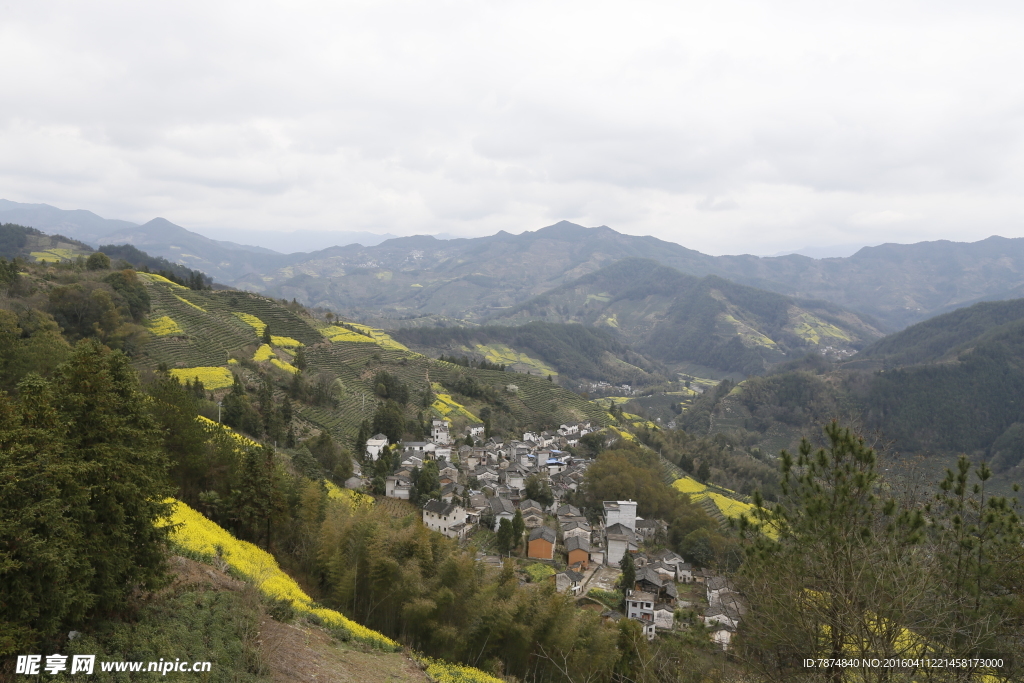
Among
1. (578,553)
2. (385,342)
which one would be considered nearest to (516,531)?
(578,553)

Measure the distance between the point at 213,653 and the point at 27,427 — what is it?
4800mm

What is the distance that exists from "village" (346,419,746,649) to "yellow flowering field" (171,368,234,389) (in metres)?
10.8

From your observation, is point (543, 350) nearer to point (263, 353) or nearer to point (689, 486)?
point (689, 486)

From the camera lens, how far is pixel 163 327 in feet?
135

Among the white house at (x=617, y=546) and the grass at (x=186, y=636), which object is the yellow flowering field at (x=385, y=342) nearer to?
the white house at (x=617, y=546)

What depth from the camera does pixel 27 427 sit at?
8.21m

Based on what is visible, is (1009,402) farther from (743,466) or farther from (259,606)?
(259,606)

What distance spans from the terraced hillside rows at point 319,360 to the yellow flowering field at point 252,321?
156mm

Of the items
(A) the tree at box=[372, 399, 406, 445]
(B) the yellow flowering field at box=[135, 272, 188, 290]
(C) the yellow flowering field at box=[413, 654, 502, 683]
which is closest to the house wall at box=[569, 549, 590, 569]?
(A) the tree at box=[372, 399, 406, 445]

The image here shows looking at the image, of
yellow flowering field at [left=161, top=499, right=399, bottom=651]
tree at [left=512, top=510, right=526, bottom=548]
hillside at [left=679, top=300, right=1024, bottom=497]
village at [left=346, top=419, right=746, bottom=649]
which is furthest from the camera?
hillside at [left=679, top=300, right=1024, bottom=497]

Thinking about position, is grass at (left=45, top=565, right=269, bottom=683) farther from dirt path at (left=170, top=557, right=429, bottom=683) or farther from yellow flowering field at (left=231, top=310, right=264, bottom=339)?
yellow flowering field at (left=231, top=310, right=264, bottom=339)

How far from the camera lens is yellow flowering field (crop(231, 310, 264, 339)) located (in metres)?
53.2

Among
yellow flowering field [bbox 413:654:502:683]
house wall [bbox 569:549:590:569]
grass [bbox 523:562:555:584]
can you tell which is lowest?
house wall [bbox 569:549:590:569]

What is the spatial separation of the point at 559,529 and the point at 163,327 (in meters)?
34.3
